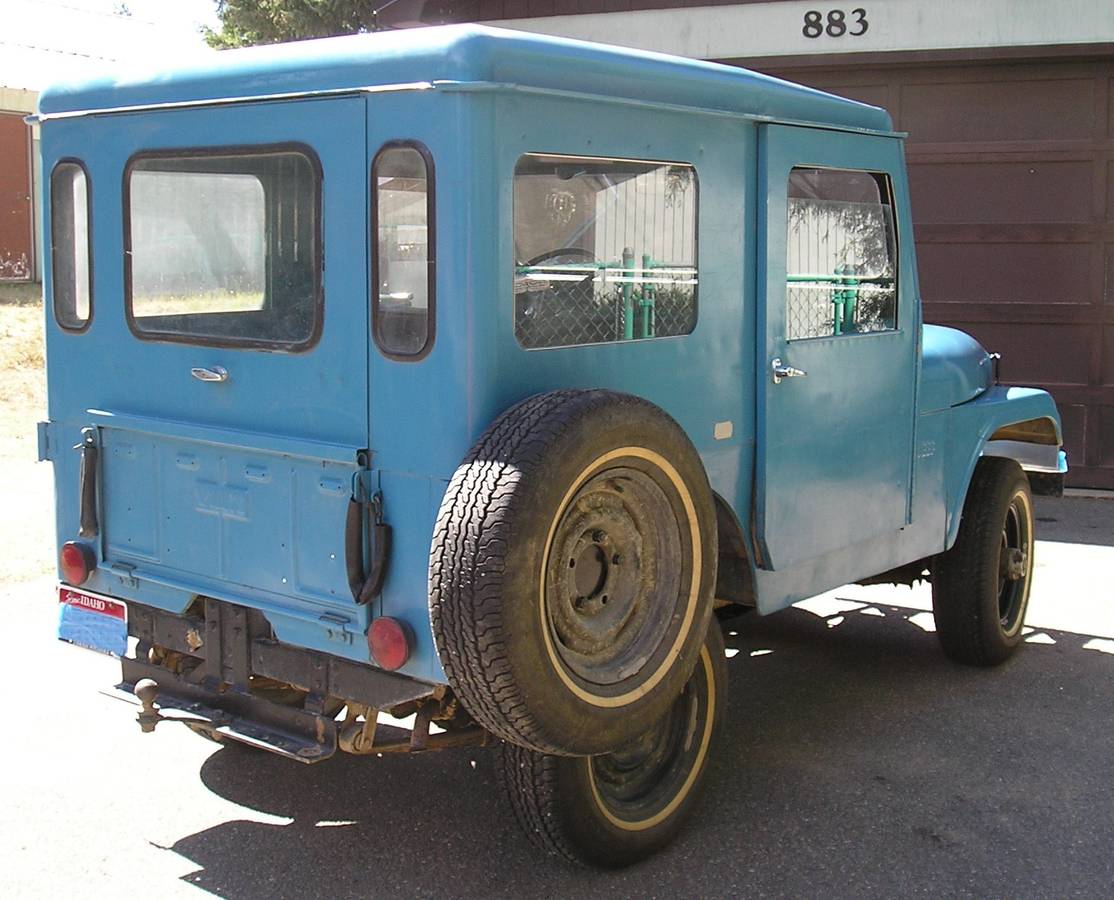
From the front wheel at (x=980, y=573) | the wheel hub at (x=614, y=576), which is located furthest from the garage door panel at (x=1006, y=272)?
the wheel hub at (x=614, y=576)

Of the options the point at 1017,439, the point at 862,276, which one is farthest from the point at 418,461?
the point at 1017,439

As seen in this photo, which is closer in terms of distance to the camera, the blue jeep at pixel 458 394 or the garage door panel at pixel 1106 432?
the blue jeep at pixel 458 394

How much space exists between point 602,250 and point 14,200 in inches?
818

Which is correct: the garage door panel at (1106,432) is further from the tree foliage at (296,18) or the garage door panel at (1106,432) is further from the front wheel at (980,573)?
the tree foliage at (296,18)

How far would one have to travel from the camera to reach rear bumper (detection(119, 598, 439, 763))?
3734 millimetres

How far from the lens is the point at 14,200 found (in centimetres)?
2234

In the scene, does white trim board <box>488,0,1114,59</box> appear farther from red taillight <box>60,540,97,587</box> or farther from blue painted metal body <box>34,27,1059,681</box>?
red taillight <box>60,540,97,587</box>

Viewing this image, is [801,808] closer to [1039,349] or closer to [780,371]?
[780,371]

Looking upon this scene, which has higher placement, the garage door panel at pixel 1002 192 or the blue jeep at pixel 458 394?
the garage door panel at pixel 1002 192

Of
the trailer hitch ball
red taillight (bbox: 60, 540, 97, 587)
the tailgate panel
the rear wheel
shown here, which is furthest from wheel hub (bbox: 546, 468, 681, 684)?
red taillight (bbox: 60, 540, 97, 587)

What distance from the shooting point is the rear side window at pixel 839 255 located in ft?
14.9

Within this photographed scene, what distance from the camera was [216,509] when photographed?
397 centimetres

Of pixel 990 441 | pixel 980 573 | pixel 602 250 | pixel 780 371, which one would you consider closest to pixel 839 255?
pixel 780 371

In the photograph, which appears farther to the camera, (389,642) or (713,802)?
(713,802)
